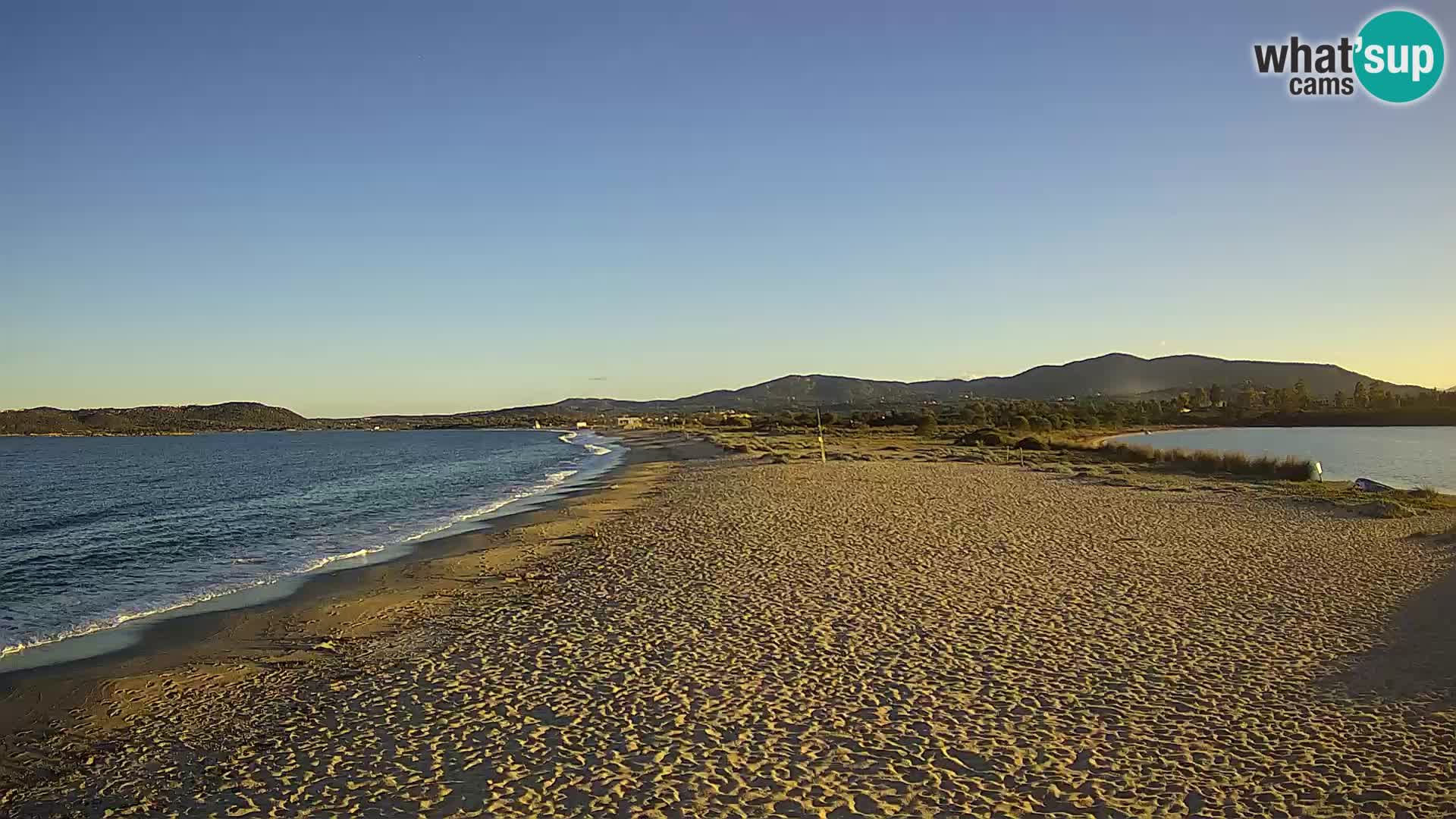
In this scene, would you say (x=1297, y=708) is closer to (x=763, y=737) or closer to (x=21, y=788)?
(x=763, y=737)

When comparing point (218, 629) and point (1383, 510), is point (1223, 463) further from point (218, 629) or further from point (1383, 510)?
point (218, 629)

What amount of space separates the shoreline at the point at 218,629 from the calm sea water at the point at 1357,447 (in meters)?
34.1

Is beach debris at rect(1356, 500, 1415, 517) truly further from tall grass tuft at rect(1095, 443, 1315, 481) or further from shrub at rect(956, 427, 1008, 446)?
shrub at rect(956, 427, 1008, 446)

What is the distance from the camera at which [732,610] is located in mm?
→ 11695

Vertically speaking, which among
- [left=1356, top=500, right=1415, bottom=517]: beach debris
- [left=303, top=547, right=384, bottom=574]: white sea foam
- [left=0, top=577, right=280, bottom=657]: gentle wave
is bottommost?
[left=1356, top=500, right=1415, bottom=517]: beach debris

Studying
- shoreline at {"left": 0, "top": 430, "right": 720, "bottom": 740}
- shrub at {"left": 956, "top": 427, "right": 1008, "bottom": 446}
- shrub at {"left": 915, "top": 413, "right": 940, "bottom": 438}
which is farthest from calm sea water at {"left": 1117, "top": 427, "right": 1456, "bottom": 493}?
shoreline at {"left": 0, "top": 430, "right": 720, "bottom": 740}

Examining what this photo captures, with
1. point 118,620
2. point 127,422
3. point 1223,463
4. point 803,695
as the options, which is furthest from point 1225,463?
point 127,422

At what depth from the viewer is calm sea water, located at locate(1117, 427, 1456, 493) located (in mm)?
40219

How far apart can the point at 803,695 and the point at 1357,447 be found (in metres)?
67.8

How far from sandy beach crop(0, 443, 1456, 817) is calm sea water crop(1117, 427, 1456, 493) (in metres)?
29.0

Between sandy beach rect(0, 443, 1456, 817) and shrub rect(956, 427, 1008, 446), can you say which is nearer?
sandy beach rect(0, 443, 1456, 817)

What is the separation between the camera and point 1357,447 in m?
61.6

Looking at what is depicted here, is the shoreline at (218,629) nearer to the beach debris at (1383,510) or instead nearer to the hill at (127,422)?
the beach debris at (1383,510)

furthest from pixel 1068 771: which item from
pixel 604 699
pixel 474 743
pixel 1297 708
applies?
pixel 474 743
